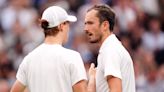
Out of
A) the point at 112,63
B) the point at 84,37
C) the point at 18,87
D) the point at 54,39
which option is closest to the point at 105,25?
the point at 112,63

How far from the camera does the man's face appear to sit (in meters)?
7.71

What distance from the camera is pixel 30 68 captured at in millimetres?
7473

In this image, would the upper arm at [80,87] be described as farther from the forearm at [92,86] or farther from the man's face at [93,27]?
the man's face at [93,27]

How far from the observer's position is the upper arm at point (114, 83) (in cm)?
730

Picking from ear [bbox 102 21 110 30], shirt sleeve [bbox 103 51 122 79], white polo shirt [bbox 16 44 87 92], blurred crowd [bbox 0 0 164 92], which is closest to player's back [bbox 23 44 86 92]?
white polo shirt [bbox 16 44 87 92]

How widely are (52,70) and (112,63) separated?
1.85 feet

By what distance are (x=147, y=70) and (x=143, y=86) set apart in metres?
0.64

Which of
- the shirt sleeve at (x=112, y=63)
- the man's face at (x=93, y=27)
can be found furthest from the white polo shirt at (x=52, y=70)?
the man's face at (x=93, y=27)

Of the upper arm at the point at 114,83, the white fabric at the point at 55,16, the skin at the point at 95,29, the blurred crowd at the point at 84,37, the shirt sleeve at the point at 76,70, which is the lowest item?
the blurred crowd at the point at 84,37

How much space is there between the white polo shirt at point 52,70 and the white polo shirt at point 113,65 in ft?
0.77

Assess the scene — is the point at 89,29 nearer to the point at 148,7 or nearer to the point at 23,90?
the point at 23,90

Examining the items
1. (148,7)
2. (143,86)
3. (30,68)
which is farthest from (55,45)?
(148,7)

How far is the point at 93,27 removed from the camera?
7.73 metres

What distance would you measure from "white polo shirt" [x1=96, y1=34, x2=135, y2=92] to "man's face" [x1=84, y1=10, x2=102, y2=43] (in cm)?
10
